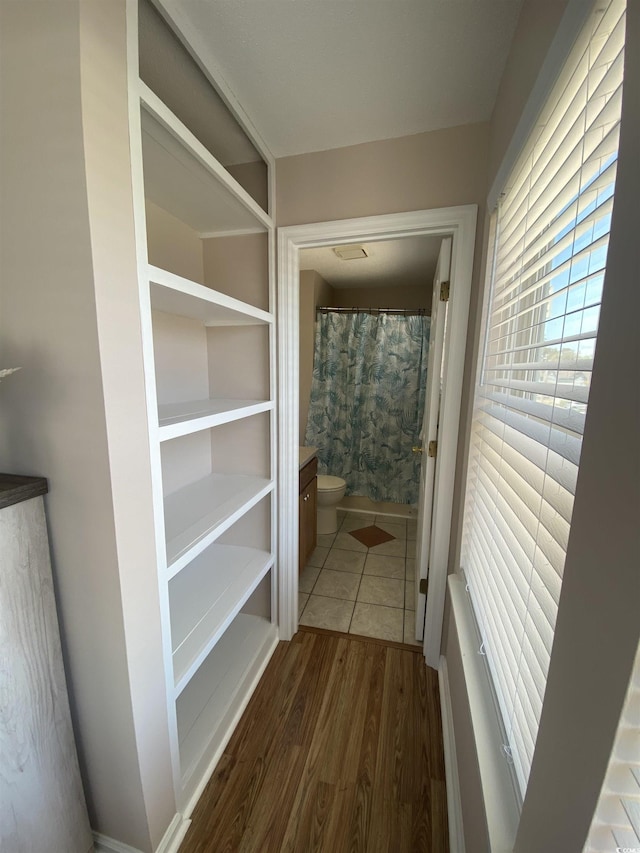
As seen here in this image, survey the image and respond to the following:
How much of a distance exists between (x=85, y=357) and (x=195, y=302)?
529 millimetres

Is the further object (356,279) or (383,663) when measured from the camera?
(356,279)

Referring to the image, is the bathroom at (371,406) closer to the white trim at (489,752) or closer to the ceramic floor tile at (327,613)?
the ceramic floor tile at (327,613)

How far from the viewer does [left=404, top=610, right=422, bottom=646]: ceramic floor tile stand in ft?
5.93

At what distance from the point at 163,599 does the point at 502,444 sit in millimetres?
1055

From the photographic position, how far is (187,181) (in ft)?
3.88

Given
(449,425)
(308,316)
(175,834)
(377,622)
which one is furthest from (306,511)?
(308,316)

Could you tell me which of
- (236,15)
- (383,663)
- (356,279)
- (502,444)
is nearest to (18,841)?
(383,663)

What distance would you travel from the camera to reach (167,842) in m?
1.00

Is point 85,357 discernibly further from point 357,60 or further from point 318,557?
point 318,557

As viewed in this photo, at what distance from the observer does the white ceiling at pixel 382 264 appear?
239cm

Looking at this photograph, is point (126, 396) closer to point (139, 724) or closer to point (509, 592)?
point (139, 724)

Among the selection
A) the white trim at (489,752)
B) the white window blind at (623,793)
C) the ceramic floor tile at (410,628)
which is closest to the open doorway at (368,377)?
the ceramic floor tile at (410,628)

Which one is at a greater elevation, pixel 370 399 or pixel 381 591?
pixel 370 399

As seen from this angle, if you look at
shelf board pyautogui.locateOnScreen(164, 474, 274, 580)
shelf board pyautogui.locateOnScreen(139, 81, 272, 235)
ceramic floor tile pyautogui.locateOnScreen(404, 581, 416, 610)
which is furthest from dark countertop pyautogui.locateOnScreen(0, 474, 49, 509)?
ceramic floor tile pyautogui.locateOnScreen(404, 581, 416, 610)
